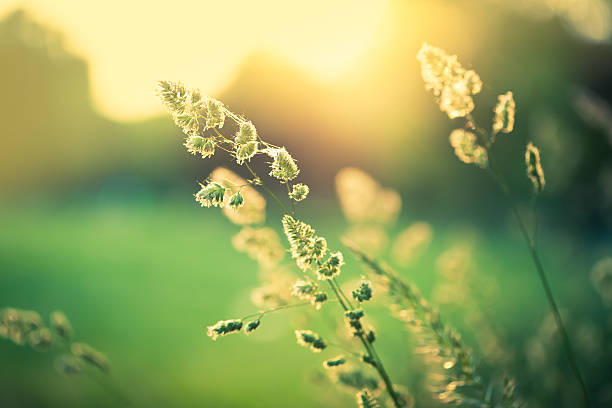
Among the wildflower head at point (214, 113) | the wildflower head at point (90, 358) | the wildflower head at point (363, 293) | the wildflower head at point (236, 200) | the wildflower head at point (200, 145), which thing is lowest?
the wildflower head at point (363, 293)

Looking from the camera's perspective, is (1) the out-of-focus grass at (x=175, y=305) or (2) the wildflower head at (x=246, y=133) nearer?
(2) the wildflower head at (x=246, y=133)

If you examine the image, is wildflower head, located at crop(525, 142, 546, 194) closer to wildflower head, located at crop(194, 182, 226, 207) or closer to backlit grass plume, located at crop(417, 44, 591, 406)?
→ backlit grass plume, located at crop(417, 44, 591, 406)

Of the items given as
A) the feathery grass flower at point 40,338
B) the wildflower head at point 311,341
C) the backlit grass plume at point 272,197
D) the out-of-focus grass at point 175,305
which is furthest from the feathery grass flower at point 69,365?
the out-of-focus grass at point 175,305

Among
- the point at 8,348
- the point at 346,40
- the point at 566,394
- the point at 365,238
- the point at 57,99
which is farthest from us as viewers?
the point at 57,99

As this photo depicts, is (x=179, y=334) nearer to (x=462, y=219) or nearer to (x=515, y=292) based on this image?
(x=515, y=292)

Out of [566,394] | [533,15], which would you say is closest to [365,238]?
[566,394]

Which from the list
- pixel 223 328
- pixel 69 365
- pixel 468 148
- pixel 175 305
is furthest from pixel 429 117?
pixel 223 328

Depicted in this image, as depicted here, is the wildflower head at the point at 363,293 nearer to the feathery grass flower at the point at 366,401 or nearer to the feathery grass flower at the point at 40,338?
the feathery grass flower at the point at 366,401
